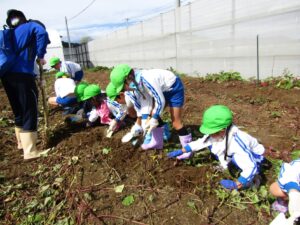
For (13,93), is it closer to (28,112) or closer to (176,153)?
(28,112)

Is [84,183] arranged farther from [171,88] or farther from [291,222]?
[291,222]

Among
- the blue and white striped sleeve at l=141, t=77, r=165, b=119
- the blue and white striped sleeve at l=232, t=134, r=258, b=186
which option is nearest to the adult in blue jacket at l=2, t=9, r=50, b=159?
the blue and white striped sleeve at l=141, t=77, r=165, b=119

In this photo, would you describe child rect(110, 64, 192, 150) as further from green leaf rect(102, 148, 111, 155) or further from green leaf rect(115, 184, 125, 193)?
green leaf rect(115, 184, 125, 193)

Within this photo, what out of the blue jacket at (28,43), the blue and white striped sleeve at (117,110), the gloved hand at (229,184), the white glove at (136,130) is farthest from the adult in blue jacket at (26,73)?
the gloved hand at (229,184)

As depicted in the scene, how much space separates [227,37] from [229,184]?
6.62 metres

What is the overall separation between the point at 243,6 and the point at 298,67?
2.39m

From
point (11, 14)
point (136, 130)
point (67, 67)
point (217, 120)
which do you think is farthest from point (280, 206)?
point (67, 67)

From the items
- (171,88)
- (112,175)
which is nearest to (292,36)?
(171,88)

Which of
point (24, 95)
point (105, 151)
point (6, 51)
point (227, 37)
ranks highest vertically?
point (6, 51)

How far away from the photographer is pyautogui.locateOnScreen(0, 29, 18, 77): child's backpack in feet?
11.6

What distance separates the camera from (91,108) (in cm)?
516

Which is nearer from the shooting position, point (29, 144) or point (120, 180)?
point (120, 180)

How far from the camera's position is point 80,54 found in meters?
28.2

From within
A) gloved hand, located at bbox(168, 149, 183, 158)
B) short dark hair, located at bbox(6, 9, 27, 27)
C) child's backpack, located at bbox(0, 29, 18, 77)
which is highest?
short dark hair, located at bbox(6, 9, 27, 27)
